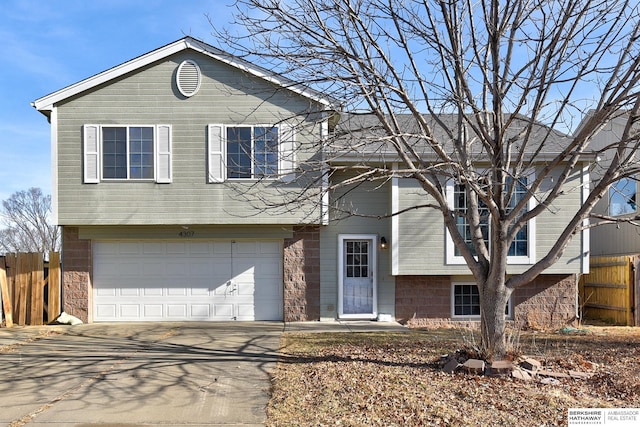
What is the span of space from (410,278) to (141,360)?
720 centimetres

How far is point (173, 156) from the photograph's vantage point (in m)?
13.0

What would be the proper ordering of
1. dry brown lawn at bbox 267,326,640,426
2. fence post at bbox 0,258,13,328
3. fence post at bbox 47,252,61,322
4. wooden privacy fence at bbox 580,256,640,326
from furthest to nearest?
wooden privacy fence at bbox 580,256,640,326 < fence post at bbox 47,252,61,322 < fence post at bbox 0,258,13,328 < dry brown lawn at bbox 267,326,640,426

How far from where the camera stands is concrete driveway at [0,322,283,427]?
6051mm

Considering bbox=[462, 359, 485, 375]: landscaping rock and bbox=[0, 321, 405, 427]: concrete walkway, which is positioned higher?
bbox=[462, 359, 485, 375]: landscaping rock

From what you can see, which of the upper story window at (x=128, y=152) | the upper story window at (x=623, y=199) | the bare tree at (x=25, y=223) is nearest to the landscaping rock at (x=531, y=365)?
the upper story window at (x=128, y=152)

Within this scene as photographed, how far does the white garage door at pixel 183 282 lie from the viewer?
13.8 m

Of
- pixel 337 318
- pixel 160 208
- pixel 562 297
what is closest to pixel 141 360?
pixel 160 208

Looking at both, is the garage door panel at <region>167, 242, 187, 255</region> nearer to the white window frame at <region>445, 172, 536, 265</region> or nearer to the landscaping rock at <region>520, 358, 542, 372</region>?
the white window frame at <region>445, 172, 536, 265</region>

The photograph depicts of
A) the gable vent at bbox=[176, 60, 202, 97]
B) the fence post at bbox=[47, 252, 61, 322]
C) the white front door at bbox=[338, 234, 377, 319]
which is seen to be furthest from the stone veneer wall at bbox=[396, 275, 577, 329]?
the fence post at bbox=[47, 252, 61, 322]

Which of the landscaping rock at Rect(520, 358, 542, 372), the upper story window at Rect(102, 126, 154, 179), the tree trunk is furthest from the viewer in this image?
the upper story window at Rect(102, 126, 154, 179)

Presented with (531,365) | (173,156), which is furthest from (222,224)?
(531,365)

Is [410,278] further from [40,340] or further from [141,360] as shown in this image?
[40,340]

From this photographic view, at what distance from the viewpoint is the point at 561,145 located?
13586 millimetres

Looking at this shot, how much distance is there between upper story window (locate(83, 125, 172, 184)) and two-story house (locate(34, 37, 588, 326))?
0.02 meters
